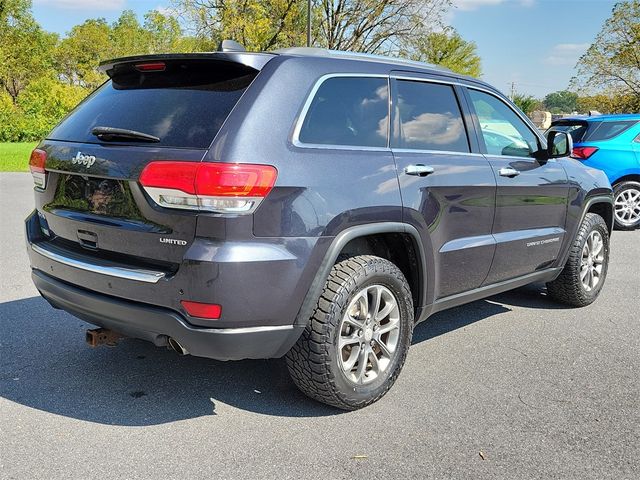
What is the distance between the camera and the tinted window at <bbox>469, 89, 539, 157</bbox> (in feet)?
13.8

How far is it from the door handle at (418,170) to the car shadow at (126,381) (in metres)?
1.36

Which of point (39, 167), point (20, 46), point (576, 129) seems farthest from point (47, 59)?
point (39, 167)

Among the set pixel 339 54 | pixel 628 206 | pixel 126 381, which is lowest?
pixel 126 381

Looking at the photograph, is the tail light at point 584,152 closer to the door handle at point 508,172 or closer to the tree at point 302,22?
the door handle at point 508,172

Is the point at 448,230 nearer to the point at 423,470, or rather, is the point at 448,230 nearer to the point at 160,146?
the point at 423,470

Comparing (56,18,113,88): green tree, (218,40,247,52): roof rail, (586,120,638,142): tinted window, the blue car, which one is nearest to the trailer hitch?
(218,40,247,52): roof rail

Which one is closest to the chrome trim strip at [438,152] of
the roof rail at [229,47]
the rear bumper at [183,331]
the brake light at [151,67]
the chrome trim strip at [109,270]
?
the roof rail at [229,47]

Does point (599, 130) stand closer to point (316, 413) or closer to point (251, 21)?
point (316, 413)

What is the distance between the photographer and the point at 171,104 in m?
3.03

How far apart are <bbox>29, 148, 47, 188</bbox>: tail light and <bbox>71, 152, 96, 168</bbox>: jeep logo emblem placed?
13.9 inches

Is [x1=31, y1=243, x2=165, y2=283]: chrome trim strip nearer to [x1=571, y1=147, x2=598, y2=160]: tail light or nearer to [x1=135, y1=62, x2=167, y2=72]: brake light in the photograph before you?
[x1=135, y1=62, x2=167, y2=72]: brake light

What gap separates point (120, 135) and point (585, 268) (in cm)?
408

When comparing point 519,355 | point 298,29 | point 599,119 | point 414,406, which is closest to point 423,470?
point 414,406

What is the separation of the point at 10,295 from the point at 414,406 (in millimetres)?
3621
